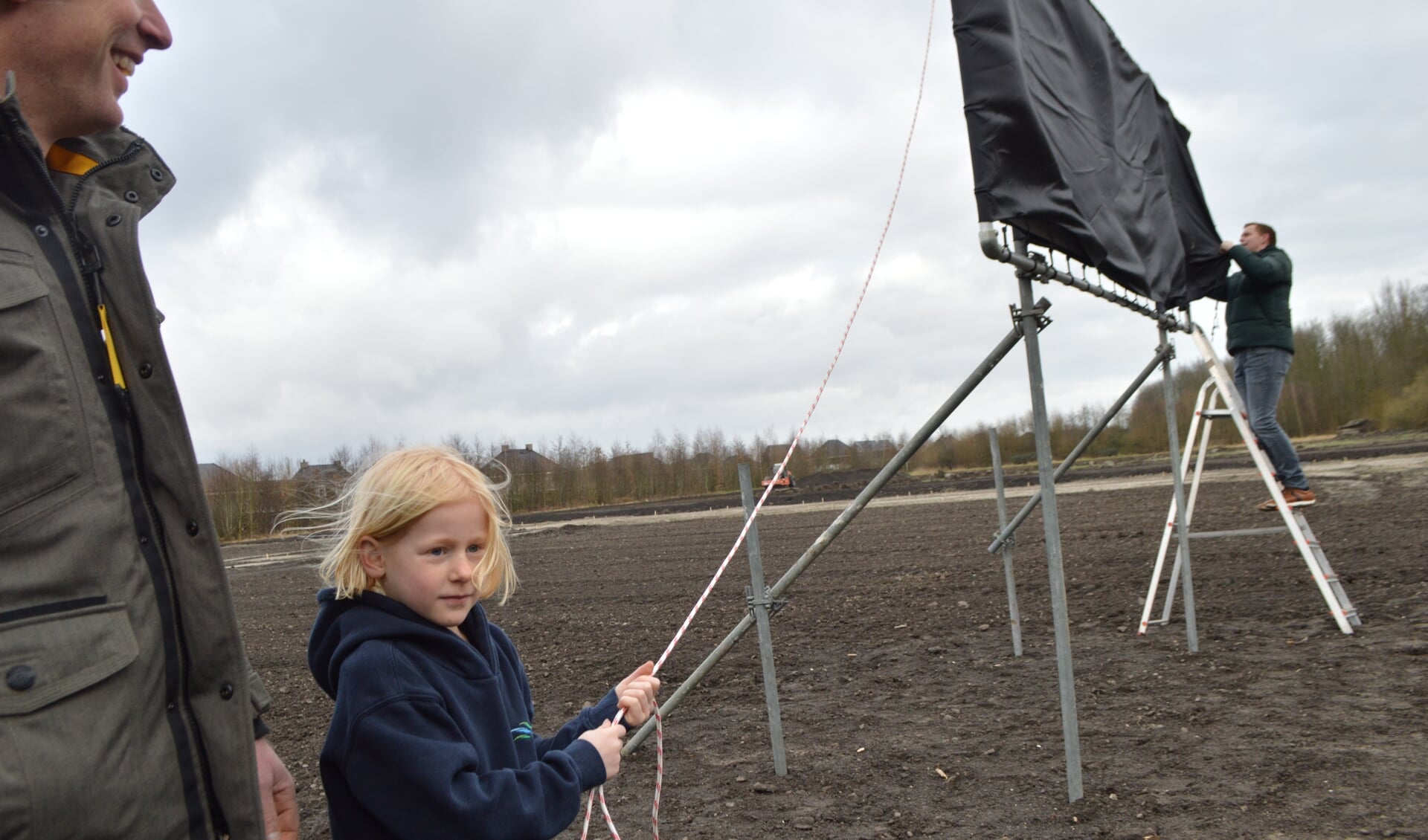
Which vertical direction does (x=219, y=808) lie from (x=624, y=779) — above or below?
above

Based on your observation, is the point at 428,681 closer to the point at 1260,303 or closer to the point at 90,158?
the point at 90,158

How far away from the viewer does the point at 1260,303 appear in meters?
6.72

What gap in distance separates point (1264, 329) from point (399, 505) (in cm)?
669

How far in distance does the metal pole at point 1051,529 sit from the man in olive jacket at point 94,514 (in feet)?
9.71

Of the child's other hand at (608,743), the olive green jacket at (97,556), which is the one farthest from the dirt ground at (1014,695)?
the olive green jacket at (97,556)

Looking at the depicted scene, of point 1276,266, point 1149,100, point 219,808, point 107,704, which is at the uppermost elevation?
point 1149,100

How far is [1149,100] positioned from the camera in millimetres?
6129

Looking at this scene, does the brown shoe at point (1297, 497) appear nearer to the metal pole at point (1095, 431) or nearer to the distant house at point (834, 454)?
the metal pole at point (1095, 431)

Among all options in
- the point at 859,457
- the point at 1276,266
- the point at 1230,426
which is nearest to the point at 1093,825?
the point at 1276,266

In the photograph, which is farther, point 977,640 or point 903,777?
point 977,640

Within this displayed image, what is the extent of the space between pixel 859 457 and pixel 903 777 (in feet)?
140

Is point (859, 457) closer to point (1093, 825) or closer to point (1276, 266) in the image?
point (1276, 266)

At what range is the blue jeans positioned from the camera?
658 cm

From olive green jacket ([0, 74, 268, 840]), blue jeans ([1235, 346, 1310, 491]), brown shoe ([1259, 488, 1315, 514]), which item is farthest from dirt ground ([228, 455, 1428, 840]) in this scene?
olive green jacket ([0, 74, 268, 840])
